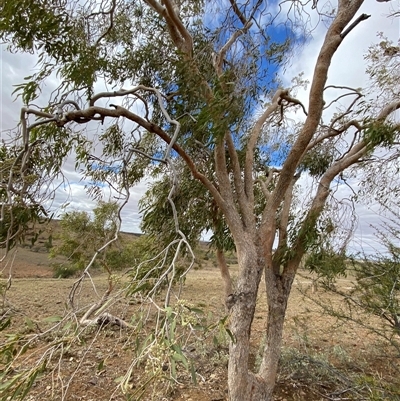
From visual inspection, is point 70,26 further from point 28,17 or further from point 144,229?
point 144,229

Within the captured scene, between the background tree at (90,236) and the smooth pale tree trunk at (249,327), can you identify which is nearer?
the background tree at (90,236)

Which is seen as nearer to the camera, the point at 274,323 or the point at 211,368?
the point at 274,323

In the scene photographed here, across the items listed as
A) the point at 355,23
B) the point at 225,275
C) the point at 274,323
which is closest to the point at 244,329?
the point at 274,323

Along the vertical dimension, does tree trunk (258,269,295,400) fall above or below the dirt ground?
above

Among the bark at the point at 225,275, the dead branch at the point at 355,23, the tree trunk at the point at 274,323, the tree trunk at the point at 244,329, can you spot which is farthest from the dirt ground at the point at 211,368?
the dead branch at the point at 355,23

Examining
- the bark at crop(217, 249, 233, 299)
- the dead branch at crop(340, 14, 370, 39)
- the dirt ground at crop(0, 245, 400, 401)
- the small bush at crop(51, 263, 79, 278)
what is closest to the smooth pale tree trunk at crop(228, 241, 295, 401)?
the dirt ground at crop(0, 245, 400, 401)

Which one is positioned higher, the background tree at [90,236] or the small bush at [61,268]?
the background tree at [90,236]

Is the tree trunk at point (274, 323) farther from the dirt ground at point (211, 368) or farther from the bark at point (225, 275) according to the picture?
the bark at point (225, 275)

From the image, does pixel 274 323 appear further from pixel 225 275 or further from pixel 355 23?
pixel 355 23

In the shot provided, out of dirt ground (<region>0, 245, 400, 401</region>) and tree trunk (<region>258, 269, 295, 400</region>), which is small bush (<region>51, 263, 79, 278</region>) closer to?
dirt ground (<region>0, 245, 400, 401</region>)

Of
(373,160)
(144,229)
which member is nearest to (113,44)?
(144,229)

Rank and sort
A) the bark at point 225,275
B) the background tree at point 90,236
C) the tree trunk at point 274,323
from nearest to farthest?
the background tree at point 90,236 → the tree trunk at point 274,323 → the bark at point 225,275

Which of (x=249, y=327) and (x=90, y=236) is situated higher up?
(x=90, y=236)

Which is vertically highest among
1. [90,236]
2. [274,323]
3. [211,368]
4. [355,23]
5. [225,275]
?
[355,23]
